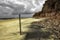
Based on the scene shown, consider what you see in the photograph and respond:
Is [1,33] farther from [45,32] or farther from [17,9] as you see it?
[17,9]

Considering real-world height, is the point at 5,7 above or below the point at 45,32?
above

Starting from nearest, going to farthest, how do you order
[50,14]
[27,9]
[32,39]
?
[32,39] → [50,14] → [27,9]

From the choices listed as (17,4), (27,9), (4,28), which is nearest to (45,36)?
(4,28)

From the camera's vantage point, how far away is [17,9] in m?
3.26

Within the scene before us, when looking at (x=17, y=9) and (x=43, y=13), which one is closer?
(x=43, y=13)

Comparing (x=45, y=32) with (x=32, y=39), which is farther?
(x=45, y=32)

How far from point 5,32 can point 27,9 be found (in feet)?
5.35

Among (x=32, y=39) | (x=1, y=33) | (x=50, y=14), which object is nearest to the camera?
(x=32, y=39)

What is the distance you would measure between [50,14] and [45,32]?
22.1 inches

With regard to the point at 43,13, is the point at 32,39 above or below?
below

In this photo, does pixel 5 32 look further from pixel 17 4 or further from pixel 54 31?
pixel 17 4

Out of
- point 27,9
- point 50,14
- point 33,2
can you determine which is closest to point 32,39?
point 50,14

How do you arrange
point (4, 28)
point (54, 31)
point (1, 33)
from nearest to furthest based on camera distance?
1. point (54, 31)
2. point (1, 33)
3. point (4, 28)

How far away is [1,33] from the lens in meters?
1.57
